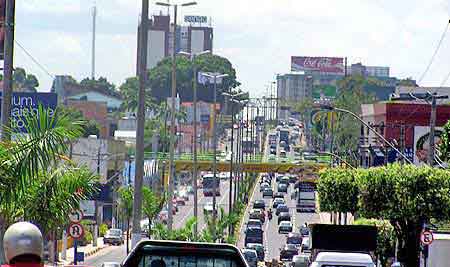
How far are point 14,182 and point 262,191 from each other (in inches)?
5047

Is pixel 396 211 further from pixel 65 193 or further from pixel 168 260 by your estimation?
pixel 168 260

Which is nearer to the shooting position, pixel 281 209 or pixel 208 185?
pixel 281 209

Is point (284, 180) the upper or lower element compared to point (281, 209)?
upper

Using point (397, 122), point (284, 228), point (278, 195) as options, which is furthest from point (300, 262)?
point (278, 195)

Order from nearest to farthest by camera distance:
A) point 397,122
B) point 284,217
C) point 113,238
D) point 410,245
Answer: point 410,245
point 113,238
point 397,122
point 284,217

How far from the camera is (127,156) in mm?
118000

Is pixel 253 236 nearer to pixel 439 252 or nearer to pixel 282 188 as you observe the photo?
pixel 439 252

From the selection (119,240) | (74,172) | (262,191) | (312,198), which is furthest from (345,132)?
(74,172)

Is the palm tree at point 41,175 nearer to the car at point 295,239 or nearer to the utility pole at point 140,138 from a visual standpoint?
the utility pole at point 140,138

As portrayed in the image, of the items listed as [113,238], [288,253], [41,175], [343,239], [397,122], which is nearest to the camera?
[41,175]

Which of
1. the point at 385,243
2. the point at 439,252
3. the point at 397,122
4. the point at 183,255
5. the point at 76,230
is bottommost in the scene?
the point at 385,243

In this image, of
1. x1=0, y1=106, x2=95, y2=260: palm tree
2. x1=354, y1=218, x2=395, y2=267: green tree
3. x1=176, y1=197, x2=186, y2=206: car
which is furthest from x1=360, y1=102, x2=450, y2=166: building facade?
x1=0, y1=106, x2=95, y2=260: palm tree

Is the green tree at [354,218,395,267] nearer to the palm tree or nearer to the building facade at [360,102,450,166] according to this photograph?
the building facade at [360,102,450,166]

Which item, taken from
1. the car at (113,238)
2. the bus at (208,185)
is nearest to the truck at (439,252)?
the car at (113,238)
